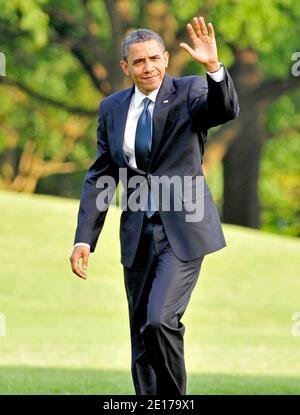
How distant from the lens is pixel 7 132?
39.5 meters

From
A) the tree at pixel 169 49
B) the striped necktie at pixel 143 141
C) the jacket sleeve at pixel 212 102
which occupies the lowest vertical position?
the striped necktie at pixel 143 141

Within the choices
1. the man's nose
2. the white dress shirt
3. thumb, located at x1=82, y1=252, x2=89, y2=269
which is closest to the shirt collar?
the white dress shirt

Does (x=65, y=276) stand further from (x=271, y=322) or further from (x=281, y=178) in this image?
(x=281, y=178)

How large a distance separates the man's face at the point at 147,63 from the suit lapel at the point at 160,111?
59 millimetres

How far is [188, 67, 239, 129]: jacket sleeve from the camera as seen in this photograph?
20.7 ft

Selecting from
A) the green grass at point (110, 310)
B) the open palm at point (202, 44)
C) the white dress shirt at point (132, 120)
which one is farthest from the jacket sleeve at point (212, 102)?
the green grass at point (110, 310)

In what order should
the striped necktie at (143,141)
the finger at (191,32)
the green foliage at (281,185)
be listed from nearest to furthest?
the finger at (191,32) < the striped necktie at (143,141) < the green foliage at (281,185)

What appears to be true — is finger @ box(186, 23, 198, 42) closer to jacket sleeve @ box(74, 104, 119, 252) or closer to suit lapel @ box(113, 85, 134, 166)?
suit lapel @ box(113, 85, 134, 166)

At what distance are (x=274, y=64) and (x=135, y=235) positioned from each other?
2295cm

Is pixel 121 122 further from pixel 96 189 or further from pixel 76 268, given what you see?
pixel 76 268

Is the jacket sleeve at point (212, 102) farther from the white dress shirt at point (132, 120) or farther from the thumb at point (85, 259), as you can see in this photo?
the thumb at point (85, 259)

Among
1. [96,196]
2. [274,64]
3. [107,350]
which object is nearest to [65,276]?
[107,350]

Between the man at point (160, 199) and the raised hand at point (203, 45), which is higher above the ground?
the raised hand at point (203, 45)

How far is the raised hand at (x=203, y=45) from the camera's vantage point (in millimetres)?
6207
